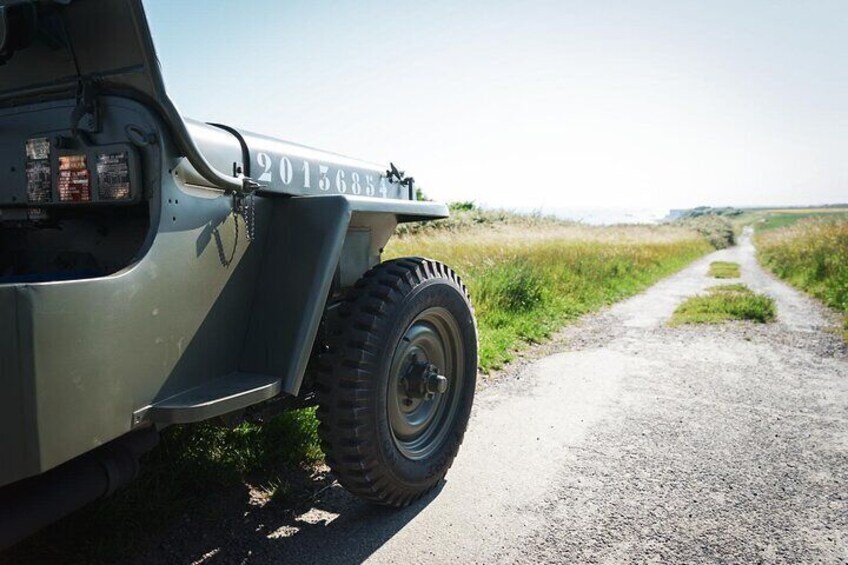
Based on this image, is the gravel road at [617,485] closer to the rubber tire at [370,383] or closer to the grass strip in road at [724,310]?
the rubber tire at [370,383]

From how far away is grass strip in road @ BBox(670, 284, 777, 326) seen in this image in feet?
26.3

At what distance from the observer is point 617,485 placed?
3.14 meters

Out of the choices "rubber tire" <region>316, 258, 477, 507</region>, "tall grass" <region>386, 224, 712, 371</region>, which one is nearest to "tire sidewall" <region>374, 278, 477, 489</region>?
"rubber tire" <region>316, 258, 477, 507</region>

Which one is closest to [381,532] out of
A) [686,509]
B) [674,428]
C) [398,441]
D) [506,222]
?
[398,441]

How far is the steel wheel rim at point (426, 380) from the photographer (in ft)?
9.21

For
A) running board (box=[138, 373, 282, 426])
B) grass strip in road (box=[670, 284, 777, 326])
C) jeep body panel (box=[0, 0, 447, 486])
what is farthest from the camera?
grass strip in road (box=[670, 284, 777, 326])

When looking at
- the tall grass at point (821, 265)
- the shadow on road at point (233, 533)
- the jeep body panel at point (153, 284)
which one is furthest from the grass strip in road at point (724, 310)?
the jeep body panel at point (153, 284)

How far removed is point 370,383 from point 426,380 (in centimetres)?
46

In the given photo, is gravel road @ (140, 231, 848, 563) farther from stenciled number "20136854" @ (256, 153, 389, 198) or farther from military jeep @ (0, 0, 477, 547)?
stenciled number "20136854" @ (256, 153, 389, 198)

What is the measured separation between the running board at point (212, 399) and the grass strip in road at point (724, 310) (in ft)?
22.5

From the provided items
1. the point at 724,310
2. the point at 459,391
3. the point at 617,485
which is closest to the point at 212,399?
the point at 459,391

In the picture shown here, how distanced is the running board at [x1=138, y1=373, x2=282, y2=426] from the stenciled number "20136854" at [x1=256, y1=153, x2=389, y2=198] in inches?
32.8

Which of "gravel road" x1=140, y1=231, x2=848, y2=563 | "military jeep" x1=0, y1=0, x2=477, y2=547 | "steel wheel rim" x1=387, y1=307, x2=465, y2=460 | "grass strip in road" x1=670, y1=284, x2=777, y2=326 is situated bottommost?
"gravel road" x1=140, y1=231, x2=848, y2=563

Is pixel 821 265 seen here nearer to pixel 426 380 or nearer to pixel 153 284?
pixel 426 380
